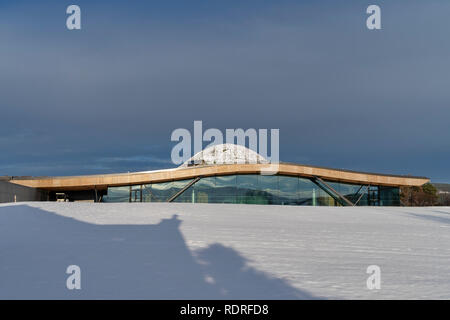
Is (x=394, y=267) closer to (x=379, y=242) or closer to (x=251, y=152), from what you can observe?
(x=379, y=242)

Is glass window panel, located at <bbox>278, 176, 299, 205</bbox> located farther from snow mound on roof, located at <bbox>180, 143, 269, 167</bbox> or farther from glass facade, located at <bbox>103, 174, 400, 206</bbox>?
snow mound on roof, located at <bbox>180, 143, 269, 167</bbox>

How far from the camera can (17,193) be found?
2097cm

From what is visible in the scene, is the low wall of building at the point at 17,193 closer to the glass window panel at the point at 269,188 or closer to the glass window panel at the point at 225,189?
the glass window panel at the point at 225,189

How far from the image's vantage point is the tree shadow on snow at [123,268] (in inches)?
161

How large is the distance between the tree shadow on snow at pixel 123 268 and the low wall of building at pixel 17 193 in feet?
44.2

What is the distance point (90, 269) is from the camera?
189 inches

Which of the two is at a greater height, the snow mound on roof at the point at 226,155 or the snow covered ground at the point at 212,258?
the snow mound on roof at the point at 226,155

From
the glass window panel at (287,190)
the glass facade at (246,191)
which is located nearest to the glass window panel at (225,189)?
the glass facade at (246,191)

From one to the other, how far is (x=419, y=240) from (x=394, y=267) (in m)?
2.88

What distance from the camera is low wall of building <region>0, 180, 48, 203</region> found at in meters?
18.7

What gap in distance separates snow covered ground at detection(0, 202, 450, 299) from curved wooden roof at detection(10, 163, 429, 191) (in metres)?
12.8

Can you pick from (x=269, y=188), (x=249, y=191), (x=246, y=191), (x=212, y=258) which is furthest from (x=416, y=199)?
(x=212, y=258)

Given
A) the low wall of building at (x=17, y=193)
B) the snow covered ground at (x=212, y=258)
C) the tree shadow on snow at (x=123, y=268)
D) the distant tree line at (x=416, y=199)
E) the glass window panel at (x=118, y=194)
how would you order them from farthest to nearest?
the distant tree line at (x=416, y=199) < the glass window panel at (x=118, y=194) < the low wall of building at (x=17, y=193) < the snow covered ground at (x=212, y=258) < the tree shadow on snow at (x=123, y=268)
